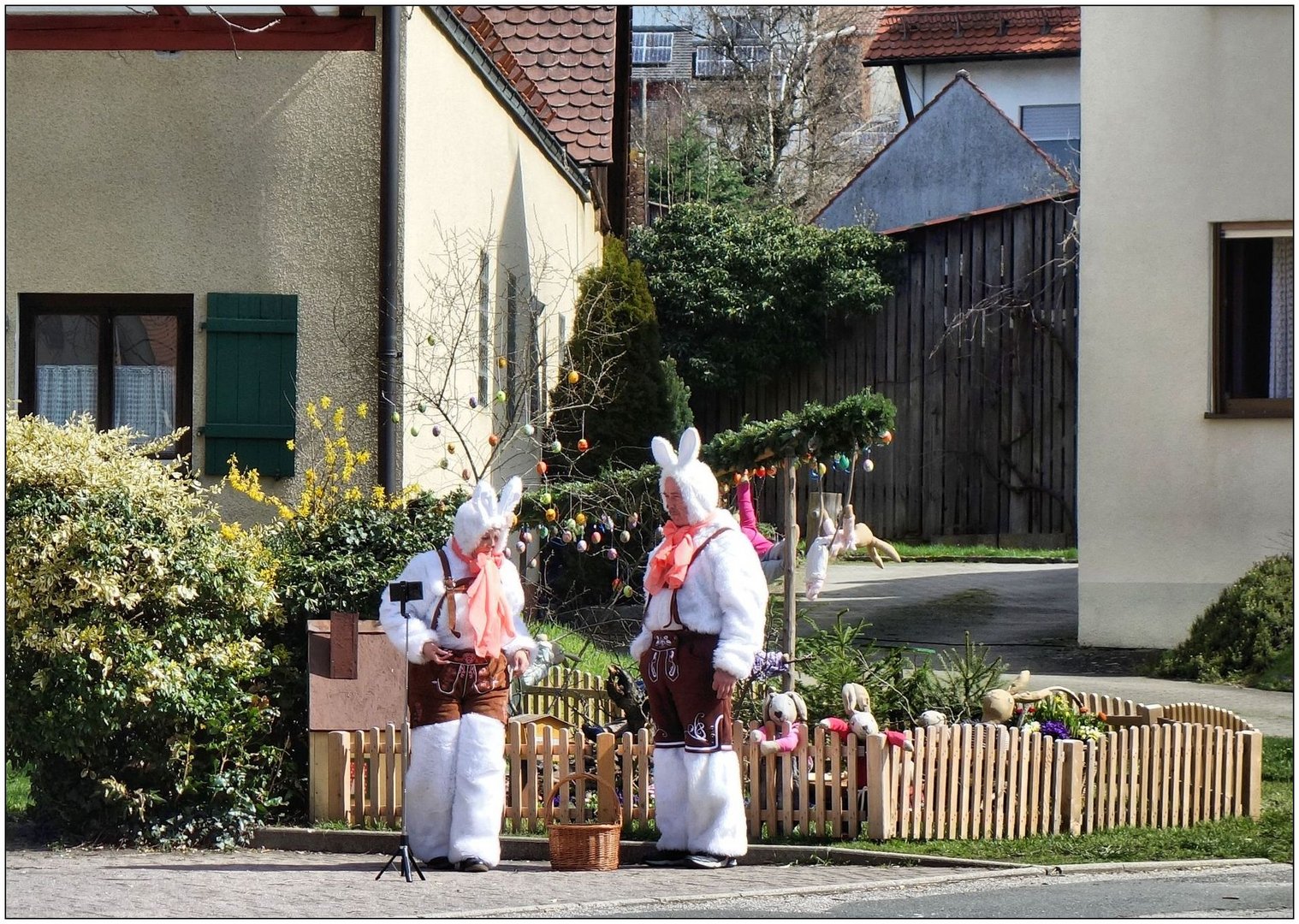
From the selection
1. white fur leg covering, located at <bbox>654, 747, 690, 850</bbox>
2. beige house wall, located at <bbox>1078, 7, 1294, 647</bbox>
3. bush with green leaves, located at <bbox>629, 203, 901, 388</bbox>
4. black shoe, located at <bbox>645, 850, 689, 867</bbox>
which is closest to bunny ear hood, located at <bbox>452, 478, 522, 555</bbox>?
white fur leg covering, located at <bbox>654, 747, 690, 850</bbox>

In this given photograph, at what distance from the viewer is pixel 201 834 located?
8.05 m

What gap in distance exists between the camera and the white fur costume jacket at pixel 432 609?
7.51 metres

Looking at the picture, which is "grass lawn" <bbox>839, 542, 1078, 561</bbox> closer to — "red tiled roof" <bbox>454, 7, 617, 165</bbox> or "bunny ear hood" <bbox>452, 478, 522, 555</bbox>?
"red tiled roof" <bbox>454, 7, 617, 165</bbox>

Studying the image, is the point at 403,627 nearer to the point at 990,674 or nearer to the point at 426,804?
the point at 426,804

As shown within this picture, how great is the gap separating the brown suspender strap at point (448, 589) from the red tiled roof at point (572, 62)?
10.7 m

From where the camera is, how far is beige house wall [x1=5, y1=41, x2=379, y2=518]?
36.0 feet

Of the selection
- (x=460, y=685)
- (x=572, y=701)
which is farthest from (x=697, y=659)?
(x=572, y=701)

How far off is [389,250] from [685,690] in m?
4.54

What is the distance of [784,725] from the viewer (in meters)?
8.13

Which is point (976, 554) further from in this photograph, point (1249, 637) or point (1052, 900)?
point (1052, 900)

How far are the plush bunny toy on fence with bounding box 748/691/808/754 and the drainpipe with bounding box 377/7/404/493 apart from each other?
3.67 m

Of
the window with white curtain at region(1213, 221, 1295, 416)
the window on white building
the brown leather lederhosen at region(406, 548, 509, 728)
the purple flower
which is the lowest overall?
the purple flower

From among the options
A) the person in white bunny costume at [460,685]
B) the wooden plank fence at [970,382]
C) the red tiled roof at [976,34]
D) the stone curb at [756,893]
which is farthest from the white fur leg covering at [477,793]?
the red tiled roof at [976,34]

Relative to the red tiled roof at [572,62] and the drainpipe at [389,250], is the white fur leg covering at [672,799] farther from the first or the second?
the red tiled roof at [572,62]
